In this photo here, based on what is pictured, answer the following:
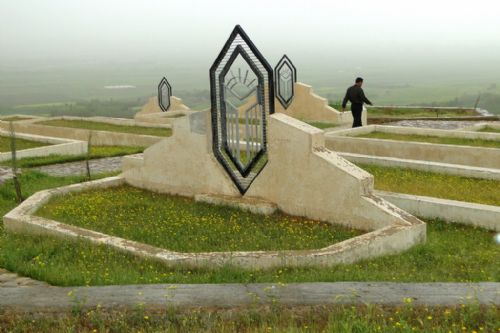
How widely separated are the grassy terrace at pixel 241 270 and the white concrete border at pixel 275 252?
0.11 metres

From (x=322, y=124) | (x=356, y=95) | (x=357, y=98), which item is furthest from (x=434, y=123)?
(x=356, y=95)

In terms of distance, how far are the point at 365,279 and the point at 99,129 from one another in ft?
62.6

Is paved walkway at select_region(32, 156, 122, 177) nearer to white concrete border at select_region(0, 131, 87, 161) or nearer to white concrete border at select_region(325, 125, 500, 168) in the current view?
white concrete border at select_region(0, 131, 87, 161)

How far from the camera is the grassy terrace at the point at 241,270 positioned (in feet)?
22.0

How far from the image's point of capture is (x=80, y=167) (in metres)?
17.3

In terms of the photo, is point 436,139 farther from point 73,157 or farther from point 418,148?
point 73,157

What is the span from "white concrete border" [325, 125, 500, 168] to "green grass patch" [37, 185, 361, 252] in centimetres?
557

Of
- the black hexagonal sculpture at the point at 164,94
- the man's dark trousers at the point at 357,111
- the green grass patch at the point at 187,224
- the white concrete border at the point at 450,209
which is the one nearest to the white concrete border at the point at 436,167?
the white concrete border at the point at 450,209

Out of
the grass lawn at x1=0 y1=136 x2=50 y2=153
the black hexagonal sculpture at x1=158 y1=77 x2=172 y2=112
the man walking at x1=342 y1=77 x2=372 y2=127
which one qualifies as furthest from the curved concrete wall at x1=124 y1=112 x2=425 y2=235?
the black hexagonal sculpture at x1=158 y1=77 x2=172 y2=112

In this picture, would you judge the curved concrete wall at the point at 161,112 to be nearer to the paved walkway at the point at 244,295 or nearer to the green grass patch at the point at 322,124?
the green grass patch at the point at 322,124

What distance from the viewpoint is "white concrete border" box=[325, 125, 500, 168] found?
13.7m

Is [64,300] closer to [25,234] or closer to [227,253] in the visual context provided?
[227,253]

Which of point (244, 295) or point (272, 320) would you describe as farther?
point (244, 295)

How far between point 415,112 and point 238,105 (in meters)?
19.3
